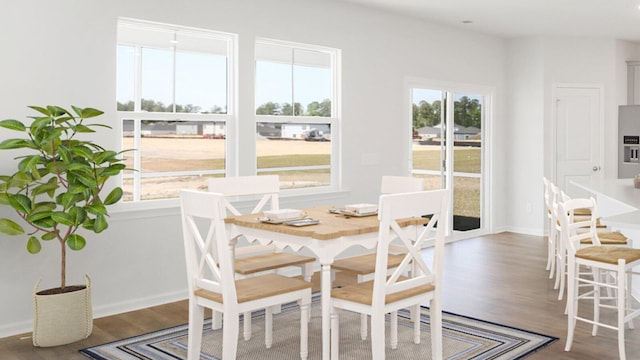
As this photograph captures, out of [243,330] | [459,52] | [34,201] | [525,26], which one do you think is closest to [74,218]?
[34,201]

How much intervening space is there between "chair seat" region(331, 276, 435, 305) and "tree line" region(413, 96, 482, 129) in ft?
13.6

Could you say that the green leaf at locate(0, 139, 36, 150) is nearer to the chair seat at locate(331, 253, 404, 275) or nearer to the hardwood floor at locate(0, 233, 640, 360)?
the hardwood floor at locate(0, 233, 640, 360)

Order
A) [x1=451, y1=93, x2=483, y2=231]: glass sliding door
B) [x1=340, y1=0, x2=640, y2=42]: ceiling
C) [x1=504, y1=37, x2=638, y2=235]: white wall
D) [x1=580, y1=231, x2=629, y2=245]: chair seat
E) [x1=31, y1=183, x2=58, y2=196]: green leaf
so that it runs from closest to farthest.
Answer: [x1=31, y1=183, x2=58, y2=196]: green leaf < [x1=580, y1=231, x2=629, y2=245]: chair seat < [x1=340, y1=0, x2=640, y2=42]: ceiling < [x1=451, y1=93, x2=483, y2=231]: glass sliding door < [x1=504, y1=37, x2=638, y2=235]: white wall

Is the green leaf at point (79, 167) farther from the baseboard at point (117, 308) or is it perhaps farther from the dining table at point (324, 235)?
the baseboard at point (117, 308)

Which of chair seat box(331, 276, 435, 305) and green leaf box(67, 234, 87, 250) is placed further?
green leaf box(67, 234, 87, 250)

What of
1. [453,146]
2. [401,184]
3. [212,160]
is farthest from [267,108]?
[453,146]

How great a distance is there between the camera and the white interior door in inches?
316

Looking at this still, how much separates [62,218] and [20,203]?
10.5 inches

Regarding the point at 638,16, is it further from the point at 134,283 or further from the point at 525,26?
the point at 134,283

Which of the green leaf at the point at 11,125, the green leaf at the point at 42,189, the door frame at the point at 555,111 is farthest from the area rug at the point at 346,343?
the door frame at the point at 555,111

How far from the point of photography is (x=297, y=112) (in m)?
5.70

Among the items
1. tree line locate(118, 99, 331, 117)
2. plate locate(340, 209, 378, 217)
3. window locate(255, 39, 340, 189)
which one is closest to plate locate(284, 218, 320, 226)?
plate locate(340, 209, 378, 217)

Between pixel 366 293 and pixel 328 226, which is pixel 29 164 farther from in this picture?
pixel 366 293

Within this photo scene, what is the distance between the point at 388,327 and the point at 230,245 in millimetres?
1287
